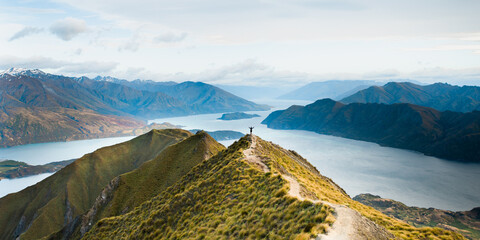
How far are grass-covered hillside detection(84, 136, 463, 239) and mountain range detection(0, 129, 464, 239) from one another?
7cm

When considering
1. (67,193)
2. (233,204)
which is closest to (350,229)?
(233,204)

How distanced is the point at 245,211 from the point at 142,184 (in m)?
68.9

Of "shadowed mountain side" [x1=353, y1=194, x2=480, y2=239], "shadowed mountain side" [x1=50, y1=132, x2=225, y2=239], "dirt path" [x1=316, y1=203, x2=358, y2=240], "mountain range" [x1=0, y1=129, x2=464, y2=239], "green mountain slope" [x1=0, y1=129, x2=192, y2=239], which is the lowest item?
"shadowed mountain side" [x1=353, y1=194, x2=480, y2=239]

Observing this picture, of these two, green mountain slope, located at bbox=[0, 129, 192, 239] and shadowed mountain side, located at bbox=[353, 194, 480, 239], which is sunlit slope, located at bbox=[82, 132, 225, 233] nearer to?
green mountain slope, located at bbox=[0, 129, 192, 239]

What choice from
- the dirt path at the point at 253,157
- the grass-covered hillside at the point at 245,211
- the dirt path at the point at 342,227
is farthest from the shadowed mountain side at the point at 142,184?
the dirt path at the point at 342,227

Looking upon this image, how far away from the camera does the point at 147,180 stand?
84562 mm

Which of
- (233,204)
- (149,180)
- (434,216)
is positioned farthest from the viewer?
(434,216)

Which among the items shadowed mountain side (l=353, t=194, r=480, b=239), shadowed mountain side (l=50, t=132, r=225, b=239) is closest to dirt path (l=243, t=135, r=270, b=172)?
shadowed mountain side (l=50, t=132, r=225, b=239)

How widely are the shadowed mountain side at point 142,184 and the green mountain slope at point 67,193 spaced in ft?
109

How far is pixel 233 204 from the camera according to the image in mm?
27844

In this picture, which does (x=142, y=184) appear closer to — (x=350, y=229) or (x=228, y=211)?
(x=228, y=211)

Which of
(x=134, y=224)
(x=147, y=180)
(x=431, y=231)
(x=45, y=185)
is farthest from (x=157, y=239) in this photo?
(x=45, y=185)

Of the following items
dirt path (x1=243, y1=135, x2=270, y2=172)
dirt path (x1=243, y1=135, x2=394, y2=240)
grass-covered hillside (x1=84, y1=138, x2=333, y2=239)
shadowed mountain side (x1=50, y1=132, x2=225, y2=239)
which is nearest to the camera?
dirt path (x1=243, y1=135, x2=394, y2=240)

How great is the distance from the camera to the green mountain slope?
11606 cm
